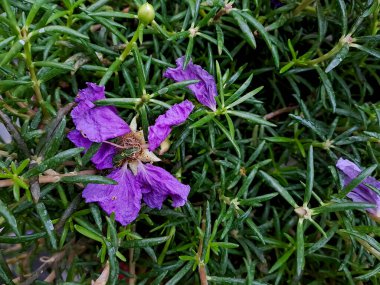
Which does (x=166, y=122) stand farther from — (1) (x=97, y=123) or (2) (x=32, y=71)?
(2) (x=32, y=71)

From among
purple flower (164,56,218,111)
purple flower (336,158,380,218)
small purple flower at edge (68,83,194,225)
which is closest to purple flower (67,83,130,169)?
small purple flower at edge (68,83,194,225)

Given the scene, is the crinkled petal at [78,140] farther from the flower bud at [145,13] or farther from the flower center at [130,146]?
the flower bud at [145,13]

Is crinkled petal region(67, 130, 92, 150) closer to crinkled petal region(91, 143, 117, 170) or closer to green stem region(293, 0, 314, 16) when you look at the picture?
crinkled petal region(91, 143, 117, 170)

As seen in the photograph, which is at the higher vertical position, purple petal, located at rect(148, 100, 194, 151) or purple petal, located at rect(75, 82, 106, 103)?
purple petal, located at rect(75, 82, 106, 103)

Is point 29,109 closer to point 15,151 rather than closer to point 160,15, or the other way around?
point 15,151

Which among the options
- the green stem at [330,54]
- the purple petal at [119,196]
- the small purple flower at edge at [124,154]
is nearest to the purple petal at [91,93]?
the small purple flower at edge at [124,154]
